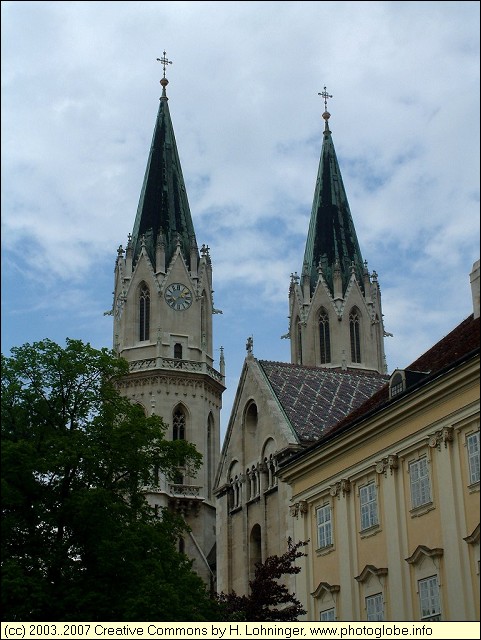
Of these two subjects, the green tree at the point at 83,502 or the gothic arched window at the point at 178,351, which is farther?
the gothic arched window at the point at 178,351

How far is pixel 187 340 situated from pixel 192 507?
38.6ft

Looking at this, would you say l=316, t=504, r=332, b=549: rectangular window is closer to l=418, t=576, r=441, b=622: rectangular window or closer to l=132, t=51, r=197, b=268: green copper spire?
l=418, t=576, r=441, b=622: rectangular window

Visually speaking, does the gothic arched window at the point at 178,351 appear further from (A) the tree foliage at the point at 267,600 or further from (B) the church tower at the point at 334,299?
(A) the tree foliage at the point at 267,600

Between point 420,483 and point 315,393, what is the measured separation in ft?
55.8

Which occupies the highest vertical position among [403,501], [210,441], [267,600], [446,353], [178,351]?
[178,351]

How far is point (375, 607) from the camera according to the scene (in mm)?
31172

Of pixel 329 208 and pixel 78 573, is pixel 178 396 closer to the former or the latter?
pixel 329 208

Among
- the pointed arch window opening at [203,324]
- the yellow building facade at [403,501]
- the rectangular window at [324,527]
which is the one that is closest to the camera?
the yellow building facade at [403,501]

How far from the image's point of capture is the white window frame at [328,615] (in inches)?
1324

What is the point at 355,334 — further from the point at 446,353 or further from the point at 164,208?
the point at 446,353

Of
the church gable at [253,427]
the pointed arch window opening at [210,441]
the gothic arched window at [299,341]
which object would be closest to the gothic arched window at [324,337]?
the gothic arched window at [299,341]

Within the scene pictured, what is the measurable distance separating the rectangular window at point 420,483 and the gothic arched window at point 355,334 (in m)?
48.3

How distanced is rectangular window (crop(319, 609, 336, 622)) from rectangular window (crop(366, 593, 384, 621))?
7.72 feet

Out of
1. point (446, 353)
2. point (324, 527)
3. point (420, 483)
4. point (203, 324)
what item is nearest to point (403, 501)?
point (420, 483)
